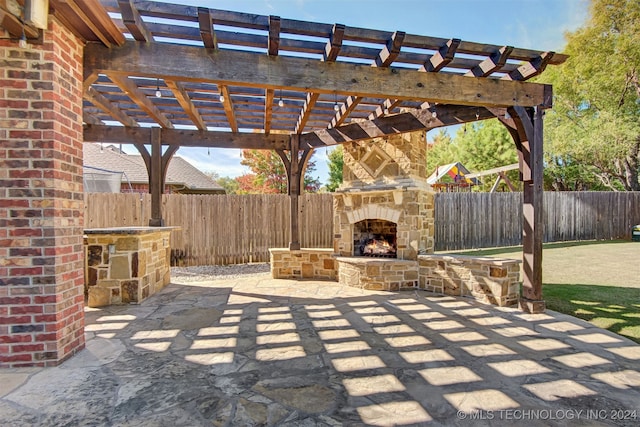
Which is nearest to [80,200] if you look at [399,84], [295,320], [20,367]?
[20,367]

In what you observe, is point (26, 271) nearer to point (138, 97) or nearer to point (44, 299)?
point (44, 299)

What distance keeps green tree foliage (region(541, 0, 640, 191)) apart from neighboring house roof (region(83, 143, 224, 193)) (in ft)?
55.3

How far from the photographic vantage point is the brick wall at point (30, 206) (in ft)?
7.86

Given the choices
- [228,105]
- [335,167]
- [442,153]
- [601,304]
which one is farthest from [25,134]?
[442,153]

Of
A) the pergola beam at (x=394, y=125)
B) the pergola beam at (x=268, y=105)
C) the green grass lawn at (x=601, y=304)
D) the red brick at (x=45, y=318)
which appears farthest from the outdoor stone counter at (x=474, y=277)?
the red brick at (x=45, y=318)

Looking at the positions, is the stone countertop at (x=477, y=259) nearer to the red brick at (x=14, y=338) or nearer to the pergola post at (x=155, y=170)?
the red brick at (x=14, y=338)

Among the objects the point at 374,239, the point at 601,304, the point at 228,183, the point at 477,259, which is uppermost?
the point at 228,183

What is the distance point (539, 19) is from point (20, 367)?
19864mm

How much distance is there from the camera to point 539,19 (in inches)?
558

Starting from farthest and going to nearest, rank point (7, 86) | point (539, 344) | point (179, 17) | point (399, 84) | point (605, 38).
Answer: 1. point (605, 38)
2. point (399, 84)
3. point (539, 344)
4. point (179, 17)
5. point (7, 86)

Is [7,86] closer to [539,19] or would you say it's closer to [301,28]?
[301,28]

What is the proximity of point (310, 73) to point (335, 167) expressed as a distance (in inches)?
633

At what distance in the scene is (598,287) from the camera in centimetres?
493

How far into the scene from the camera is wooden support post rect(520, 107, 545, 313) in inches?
154
